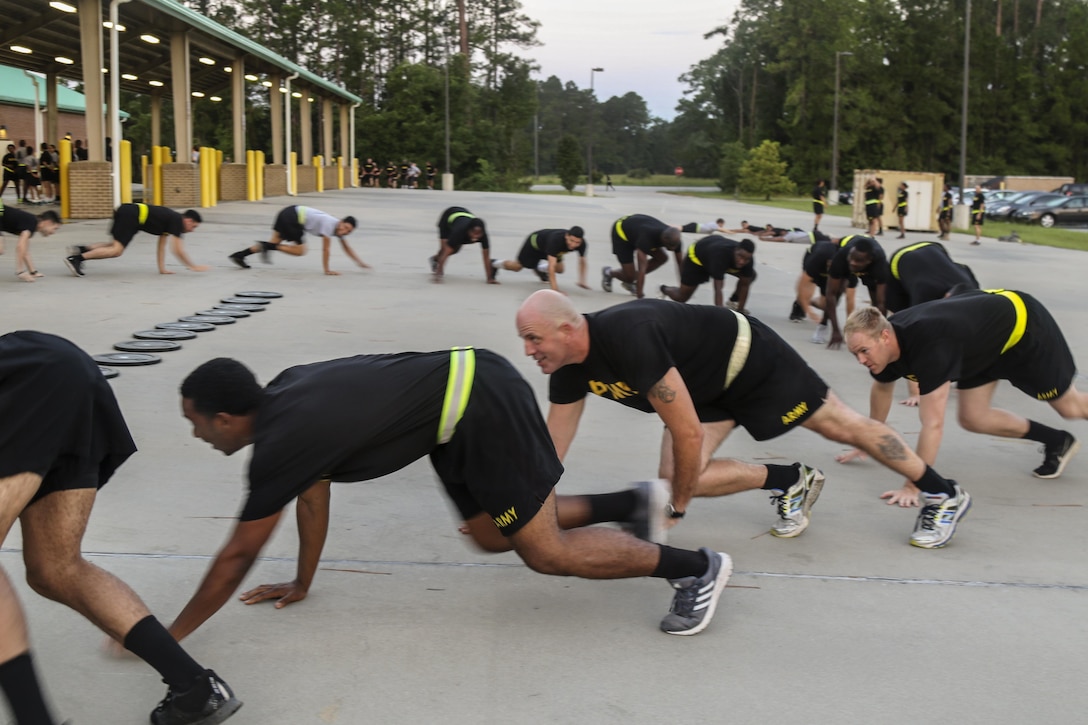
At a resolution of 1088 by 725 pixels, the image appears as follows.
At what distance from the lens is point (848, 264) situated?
418 inches

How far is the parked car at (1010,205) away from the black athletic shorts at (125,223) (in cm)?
3499

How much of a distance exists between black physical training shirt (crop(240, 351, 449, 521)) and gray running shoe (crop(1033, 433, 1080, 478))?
14.8 feet

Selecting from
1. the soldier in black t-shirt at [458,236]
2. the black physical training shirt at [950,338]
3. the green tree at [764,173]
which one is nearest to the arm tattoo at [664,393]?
the black physical training shirt at [950,338]

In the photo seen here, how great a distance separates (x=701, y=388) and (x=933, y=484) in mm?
1288

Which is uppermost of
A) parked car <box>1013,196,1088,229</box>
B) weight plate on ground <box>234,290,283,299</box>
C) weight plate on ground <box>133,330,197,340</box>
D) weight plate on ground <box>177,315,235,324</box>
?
parked car <box>1013,196,1088,229</box>

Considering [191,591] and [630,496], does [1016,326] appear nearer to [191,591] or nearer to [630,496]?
[630,496]

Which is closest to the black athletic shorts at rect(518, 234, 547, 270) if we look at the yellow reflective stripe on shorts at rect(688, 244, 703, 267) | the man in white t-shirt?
the man in white t-shirt

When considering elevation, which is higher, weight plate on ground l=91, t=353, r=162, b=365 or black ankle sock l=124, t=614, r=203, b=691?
weight plate on ground l=91, t=353, r=162, b=365

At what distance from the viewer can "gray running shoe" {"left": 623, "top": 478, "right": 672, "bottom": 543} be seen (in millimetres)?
4418

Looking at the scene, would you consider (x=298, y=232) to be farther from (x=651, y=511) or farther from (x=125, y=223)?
(x=651, y=511)

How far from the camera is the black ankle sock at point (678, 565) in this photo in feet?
13.3

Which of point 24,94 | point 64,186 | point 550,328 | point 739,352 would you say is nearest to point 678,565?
point 550,328

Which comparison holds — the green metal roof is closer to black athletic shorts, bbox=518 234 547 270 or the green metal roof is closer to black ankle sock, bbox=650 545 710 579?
black athletic shorts, bbox=518 234 547 270

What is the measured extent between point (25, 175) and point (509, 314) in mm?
20155
